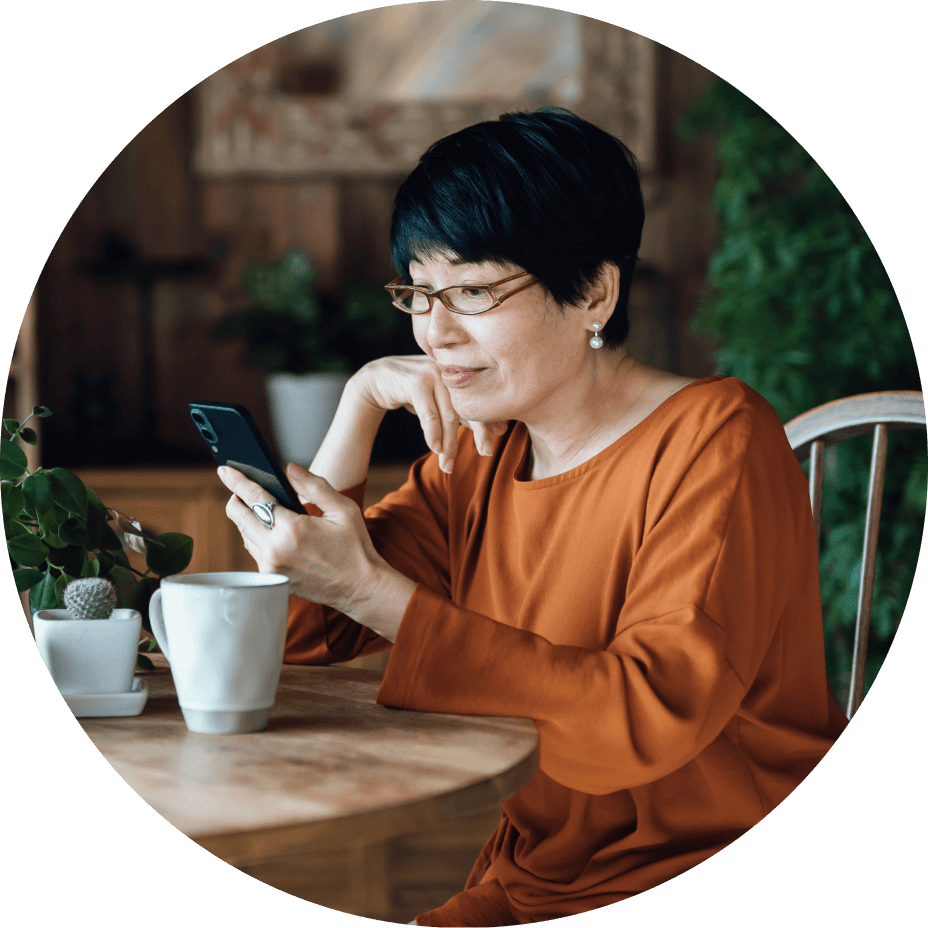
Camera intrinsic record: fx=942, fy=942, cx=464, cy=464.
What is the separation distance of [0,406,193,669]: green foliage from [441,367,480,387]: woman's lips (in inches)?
13.1

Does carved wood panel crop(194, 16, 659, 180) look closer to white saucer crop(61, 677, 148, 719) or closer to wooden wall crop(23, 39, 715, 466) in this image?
wooden wall crop(23, 39, 715, 466)

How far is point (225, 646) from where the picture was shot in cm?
75

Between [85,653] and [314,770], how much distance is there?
26 cm

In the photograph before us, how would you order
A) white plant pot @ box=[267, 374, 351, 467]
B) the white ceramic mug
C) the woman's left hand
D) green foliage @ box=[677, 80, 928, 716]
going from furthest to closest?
white plant pot @ box=[267, 374, 351, 467] → green foliage @ box=[677, 80, 928, 716] → the woman's left hand → the white ceramic mug

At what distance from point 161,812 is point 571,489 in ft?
1.87

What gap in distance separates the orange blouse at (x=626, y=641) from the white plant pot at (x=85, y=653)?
24cm

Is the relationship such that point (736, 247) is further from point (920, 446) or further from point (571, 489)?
point (571, 489)

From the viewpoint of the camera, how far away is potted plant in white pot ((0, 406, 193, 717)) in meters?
0.82

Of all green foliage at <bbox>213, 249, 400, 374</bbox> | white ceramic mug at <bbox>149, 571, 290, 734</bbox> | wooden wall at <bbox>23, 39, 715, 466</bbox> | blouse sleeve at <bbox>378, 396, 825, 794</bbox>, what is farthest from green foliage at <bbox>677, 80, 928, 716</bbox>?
white ceramic mug at <bbox>149, 571, 290, 734</bbox>

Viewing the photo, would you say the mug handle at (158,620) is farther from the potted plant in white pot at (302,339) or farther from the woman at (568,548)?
the potted plant in white pot at (302,339)

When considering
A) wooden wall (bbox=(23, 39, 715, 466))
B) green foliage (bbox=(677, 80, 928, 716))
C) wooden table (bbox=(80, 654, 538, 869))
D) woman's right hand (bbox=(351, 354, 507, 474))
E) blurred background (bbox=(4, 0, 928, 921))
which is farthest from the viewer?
wooden wall (bbox=(23, 39, 715, 466))

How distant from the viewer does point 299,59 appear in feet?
9.14

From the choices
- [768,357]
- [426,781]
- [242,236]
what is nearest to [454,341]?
[426,781]

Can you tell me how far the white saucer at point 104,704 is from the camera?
81 cm
